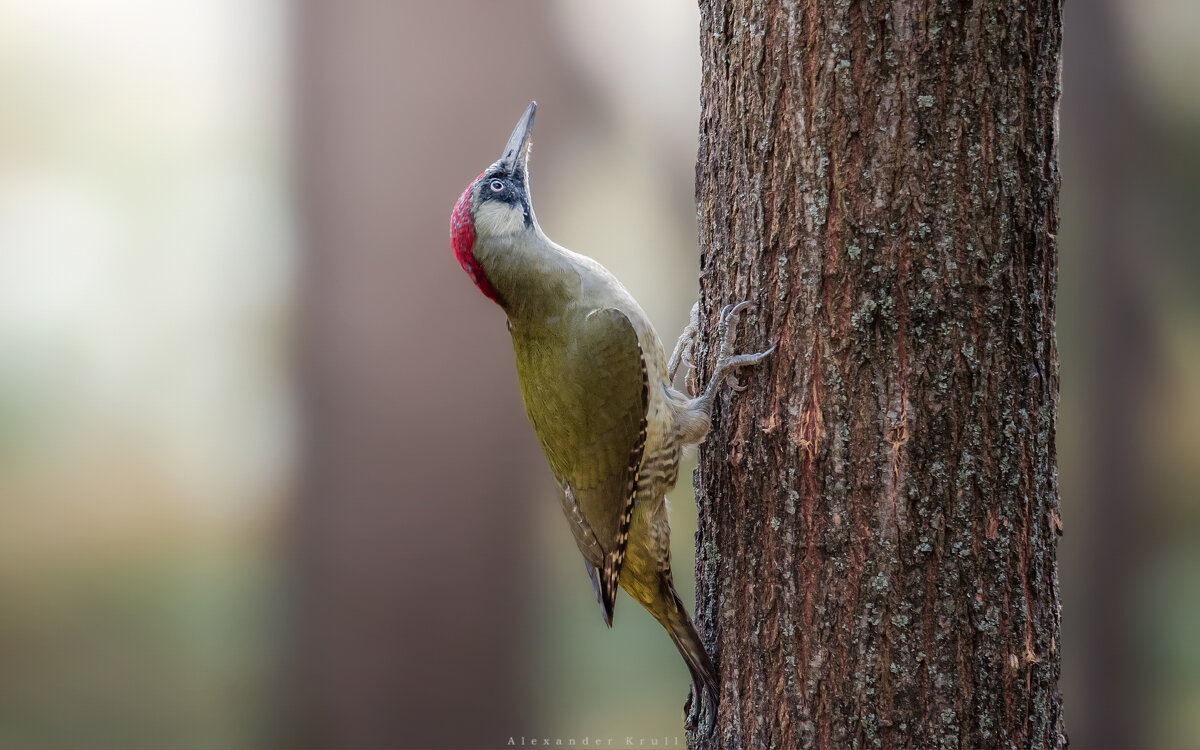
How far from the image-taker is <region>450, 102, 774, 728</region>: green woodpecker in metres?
2.16

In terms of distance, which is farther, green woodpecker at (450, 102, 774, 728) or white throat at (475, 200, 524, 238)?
white throat at (475, 200, 524, 238)

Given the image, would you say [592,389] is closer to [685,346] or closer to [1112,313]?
[685,346]

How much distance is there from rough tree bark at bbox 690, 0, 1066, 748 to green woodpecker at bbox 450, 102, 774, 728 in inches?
21.2

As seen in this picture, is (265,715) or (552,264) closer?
(552,264)

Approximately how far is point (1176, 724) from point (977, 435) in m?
3.93

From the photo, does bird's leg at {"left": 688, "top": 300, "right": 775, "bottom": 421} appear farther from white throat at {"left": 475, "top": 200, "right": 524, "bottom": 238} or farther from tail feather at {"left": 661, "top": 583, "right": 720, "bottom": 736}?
white throat at {"left": 475, "top": 200, "right": 524, "bottom": 238}

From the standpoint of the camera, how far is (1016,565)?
149 cm

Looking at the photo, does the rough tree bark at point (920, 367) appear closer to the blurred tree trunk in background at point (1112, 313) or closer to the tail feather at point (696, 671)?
the tail feather at point (696, 671)

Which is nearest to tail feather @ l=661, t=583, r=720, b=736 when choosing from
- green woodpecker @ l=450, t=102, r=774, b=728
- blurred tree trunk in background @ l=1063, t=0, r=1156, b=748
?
green woodpecker @ l=450, t=102, r=774, b=728

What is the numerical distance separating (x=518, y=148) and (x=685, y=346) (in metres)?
0.72

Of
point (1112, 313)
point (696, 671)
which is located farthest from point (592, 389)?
point (1112, 313)

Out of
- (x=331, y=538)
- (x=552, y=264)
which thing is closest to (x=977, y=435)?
(x=552, y=264)

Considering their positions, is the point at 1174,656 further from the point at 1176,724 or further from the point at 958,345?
the point at 958,345

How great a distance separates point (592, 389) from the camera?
218 cm
